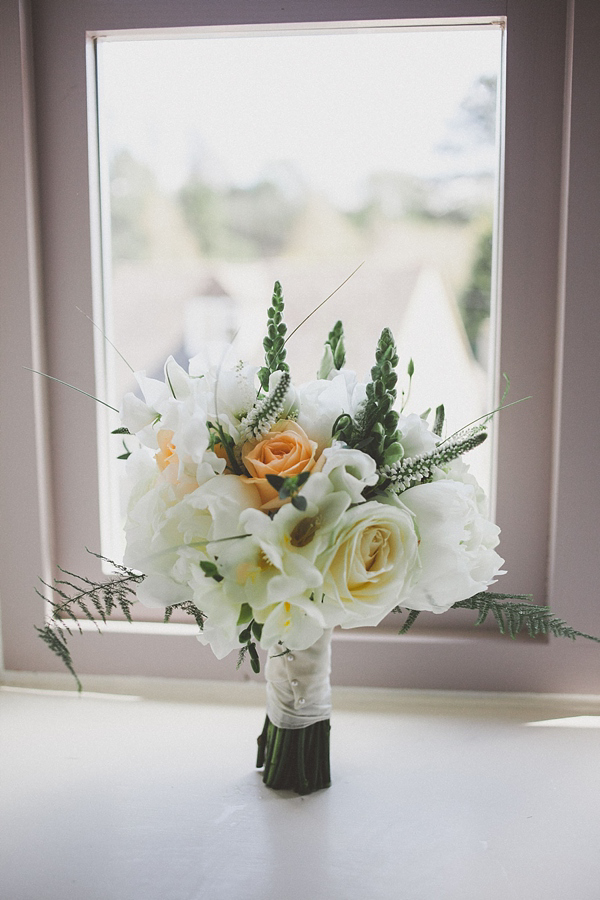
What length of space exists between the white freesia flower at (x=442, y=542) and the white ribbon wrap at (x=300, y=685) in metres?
0.14

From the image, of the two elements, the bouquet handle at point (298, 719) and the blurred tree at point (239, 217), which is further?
the blurred tree at point (239, 217)

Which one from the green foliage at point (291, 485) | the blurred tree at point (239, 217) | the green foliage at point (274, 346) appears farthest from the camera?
the blurred tree at point (239, 217)

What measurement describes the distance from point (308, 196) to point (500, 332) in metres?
0.35

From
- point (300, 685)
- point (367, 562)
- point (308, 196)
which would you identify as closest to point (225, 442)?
point (367, 562)

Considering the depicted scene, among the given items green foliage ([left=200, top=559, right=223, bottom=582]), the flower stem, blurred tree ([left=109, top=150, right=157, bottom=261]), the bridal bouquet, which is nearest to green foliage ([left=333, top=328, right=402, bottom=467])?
the bridal bouquet

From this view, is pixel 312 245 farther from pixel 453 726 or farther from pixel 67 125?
pixel 453 726

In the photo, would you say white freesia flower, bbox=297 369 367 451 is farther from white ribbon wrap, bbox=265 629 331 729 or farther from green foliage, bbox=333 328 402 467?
white ribbon wrap, bbox=265 629 331 729

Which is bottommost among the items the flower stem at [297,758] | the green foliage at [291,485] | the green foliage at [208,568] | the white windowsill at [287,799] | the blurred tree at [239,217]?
the white windowsill at [287,799]

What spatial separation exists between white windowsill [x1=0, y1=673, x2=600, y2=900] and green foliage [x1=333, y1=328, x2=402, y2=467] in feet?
1.33

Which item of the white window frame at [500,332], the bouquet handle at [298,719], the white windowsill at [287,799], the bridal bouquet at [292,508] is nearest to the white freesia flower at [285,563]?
the bridal bouquet at [292,508]

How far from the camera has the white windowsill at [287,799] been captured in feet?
2.31

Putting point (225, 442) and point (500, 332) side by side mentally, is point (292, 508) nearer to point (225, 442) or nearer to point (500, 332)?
point (225, 442)

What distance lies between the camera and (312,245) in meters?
1.07

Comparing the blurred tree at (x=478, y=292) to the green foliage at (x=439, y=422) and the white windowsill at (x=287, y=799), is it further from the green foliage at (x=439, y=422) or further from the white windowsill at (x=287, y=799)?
the white windowsill at (x=287, y=799)
